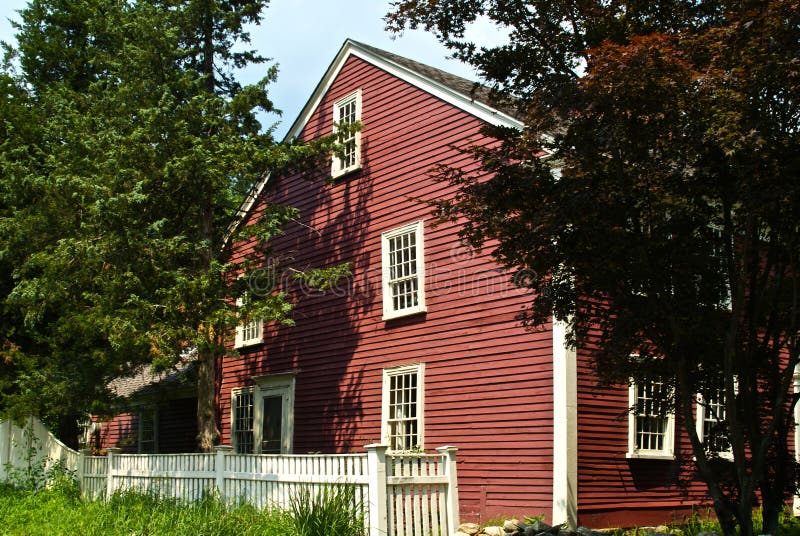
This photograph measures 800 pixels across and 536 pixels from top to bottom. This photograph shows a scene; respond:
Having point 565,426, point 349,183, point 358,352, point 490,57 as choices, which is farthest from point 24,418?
point 490,57

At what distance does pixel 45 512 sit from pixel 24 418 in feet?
13.8

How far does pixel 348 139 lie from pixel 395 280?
384 cm

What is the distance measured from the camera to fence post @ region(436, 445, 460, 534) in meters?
10.8

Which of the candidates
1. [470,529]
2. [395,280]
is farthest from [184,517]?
[395,280]

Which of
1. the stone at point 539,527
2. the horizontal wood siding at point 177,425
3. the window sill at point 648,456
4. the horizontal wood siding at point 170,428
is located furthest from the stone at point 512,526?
the horizontal wood siding at point 177,425

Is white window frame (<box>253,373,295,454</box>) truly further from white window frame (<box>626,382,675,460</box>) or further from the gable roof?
white window frame (<box>626,382,675,460</box>)

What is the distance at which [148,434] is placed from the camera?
A: 24406 mm

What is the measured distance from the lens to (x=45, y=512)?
1422 cm

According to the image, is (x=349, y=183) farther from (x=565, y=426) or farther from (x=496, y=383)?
(x=565, y=426)

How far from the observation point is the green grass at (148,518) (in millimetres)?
10234

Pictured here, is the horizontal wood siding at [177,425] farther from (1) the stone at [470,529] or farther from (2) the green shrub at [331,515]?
(2) the green shrub at [331,515]

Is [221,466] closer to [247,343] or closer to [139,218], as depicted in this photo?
[139,218]

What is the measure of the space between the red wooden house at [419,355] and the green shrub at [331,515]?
376 cm

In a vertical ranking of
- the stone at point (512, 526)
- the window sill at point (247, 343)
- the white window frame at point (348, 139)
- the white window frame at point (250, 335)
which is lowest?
the stone at point (512, 526)
